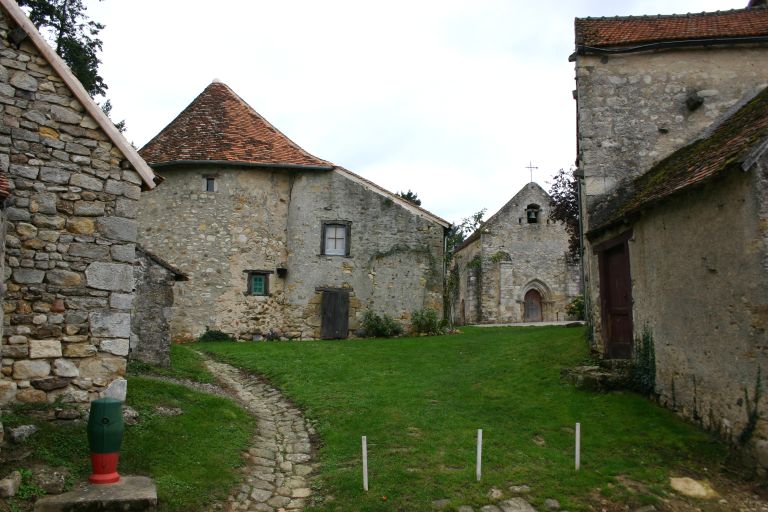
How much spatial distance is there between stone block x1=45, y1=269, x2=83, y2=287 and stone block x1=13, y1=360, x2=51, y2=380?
0.99 metres

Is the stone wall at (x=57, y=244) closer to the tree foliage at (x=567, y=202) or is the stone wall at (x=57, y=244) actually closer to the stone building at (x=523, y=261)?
the tree foliage at (x=567, y=202)

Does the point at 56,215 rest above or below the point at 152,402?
above

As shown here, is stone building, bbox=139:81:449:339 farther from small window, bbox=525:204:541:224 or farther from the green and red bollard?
the green and red bollard

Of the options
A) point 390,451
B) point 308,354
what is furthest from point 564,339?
point 390,451

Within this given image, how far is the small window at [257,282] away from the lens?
1975 cm

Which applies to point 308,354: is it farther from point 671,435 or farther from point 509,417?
point 671,435

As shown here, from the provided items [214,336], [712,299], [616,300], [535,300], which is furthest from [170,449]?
[535,300]

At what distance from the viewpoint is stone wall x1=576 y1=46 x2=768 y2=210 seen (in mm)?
12398

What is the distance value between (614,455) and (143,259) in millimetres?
9384

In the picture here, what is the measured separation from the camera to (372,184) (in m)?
20.6

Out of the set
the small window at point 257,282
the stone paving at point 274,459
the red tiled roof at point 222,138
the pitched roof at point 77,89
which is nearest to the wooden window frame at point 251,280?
the small window at point 257,282

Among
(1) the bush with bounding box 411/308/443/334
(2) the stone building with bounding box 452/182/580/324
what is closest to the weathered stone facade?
(1) the bush with bounding box 411/308/443/334

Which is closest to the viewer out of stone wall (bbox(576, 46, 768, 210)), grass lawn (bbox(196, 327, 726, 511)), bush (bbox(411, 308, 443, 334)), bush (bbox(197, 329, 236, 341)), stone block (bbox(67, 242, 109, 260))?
grass lawn (bbox(196, 327, 726, 511))

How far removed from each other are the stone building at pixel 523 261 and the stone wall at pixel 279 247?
1128cm
